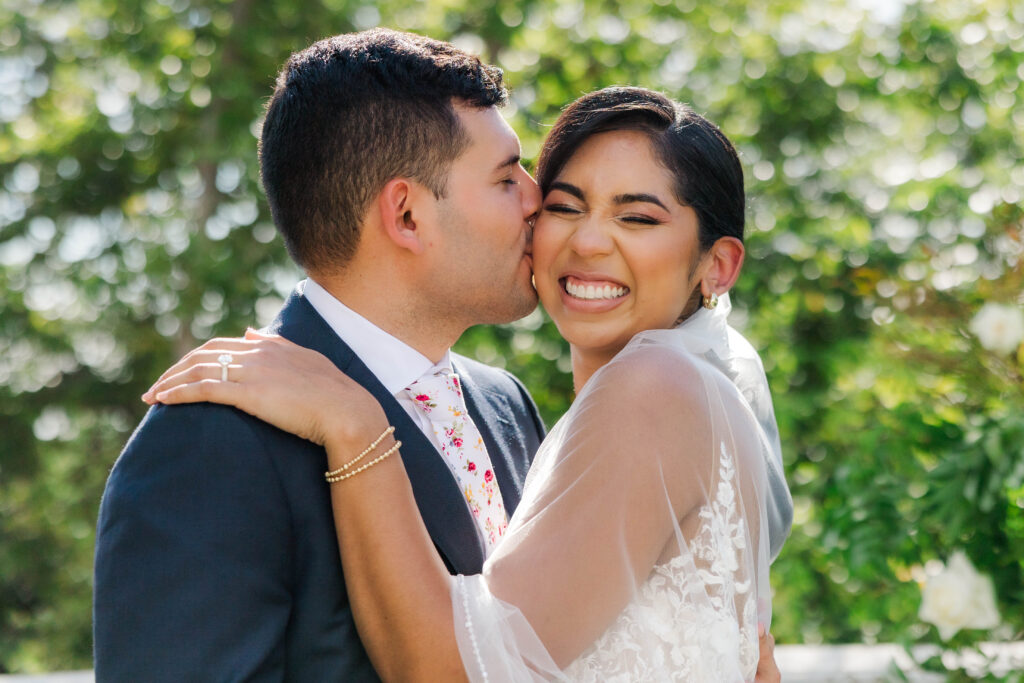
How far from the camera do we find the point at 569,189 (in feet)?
9.35

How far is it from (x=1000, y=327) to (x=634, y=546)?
2240 mm

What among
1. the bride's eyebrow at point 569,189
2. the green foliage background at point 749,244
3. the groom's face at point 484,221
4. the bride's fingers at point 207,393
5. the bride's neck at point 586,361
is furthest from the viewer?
the green foliage background at point 749,244

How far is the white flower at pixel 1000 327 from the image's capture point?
390cm

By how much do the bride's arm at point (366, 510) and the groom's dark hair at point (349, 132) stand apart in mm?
528

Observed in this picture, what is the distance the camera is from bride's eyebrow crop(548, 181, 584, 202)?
283 cm

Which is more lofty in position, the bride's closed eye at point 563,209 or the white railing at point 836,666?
the bride's closed eye at point 563,209

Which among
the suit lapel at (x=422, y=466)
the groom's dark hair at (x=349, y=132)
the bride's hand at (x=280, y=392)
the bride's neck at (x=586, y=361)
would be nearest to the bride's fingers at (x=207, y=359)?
the bride's hand at (x=280, y=392)

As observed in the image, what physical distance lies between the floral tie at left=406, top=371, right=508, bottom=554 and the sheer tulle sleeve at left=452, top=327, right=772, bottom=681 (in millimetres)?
168

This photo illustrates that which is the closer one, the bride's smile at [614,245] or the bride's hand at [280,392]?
the bride's hand at [280,392]

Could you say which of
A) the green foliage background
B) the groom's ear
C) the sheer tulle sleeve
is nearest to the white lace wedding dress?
the sheer tulle sleeve

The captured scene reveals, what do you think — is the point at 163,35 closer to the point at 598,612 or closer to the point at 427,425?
the point at 427,425

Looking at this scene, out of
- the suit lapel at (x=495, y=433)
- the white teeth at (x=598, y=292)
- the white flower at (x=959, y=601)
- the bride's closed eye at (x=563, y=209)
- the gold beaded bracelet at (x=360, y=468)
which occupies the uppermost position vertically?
the bride's closed eye at (x=563, y=209)

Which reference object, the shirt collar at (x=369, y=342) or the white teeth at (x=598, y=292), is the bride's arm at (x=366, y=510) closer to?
the shirt collar at (x=369, y=342)

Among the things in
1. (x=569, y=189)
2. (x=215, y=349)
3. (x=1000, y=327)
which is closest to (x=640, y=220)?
(x=569, y=189)
